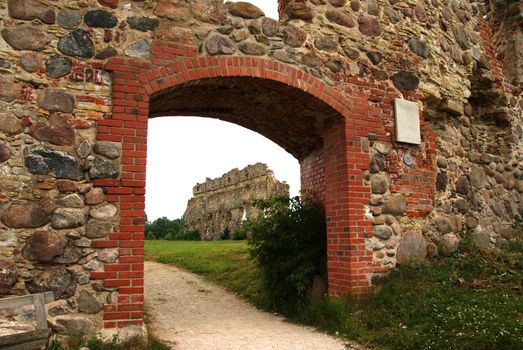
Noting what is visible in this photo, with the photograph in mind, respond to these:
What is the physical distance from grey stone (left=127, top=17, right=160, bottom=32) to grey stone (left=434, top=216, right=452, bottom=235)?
493 cm

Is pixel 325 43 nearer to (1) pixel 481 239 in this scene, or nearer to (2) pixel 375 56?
(2) pixel 375 56

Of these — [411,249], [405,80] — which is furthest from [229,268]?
[405,80]

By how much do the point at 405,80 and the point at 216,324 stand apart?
459 cm

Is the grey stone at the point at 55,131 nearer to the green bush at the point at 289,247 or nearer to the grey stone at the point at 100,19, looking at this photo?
the grey stone at the point at 100,19

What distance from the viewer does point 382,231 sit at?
6.40 metres

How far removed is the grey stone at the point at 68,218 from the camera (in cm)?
469

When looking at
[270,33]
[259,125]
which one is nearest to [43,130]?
[270,33]

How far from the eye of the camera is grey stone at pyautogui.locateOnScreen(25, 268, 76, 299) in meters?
4.51

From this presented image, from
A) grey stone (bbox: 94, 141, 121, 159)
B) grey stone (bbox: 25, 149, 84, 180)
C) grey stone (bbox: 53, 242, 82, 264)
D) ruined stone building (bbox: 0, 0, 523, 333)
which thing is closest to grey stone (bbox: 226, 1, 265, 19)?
ruined stone building (bbox: 0, 0, 523, 333)

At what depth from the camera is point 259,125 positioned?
7742 millimetres

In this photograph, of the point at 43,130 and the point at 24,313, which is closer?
the point at 24,313

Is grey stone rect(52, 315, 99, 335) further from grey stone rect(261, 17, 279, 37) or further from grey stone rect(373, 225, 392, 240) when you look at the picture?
grey stone rect(261, 17, 279, 37)

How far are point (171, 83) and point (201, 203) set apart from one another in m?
26.3

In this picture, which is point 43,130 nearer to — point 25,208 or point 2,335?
point 25,208
